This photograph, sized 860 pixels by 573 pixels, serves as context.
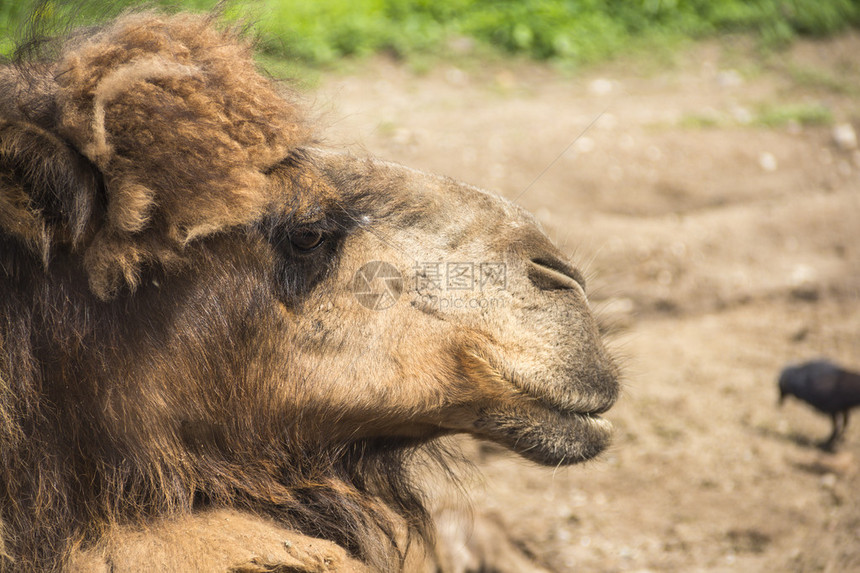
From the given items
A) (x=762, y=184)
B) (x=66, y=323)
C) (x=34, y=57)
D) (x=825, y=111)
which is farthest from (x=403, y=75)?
(x=66, y=323)

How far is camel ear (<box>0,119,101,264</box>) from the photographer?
1.99 m

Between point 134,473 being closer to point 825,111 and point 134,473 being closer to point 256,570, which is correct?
point 256,570

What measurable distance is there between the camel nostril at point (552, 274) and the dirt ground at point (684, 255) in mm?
539

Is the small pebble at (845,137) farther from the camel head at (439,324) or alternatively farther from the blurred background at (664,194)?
the camel head at (439,324)

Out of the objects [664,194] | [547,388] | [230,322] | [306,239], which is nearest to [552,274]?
[547,388]

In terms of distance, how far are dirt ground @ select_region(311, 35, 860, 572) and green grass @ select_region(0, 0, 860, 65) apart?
269 millimetres

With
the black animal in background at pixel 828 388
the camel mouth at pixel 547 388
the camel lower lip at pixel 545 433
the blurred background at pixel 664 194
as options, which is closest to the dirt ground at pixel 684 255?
the blurred background at pixel 664 194

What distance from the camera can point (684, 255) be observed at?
19.8 ft

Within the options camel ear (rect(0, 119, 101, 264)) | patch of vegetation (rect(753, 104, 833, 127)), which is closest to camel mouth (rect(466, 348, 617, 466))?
camel ear (rect(0, 119, 101, 264))

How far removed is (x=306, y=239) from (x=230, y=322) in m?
0.32

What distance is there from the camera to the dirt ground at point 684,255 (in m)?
3.99

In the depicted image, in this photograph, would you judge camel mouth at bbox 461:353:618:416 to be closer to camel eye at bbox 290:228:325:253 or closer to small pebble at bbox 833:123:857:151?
camel eye at bbox 290:228:325:253

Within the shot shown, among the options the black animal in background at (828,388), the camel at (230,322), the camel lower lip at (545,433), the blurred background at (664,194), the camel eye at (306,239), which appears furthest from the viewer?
the black animal in background at (828,388)

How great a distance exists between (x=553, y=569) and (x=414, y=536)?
1233mm
